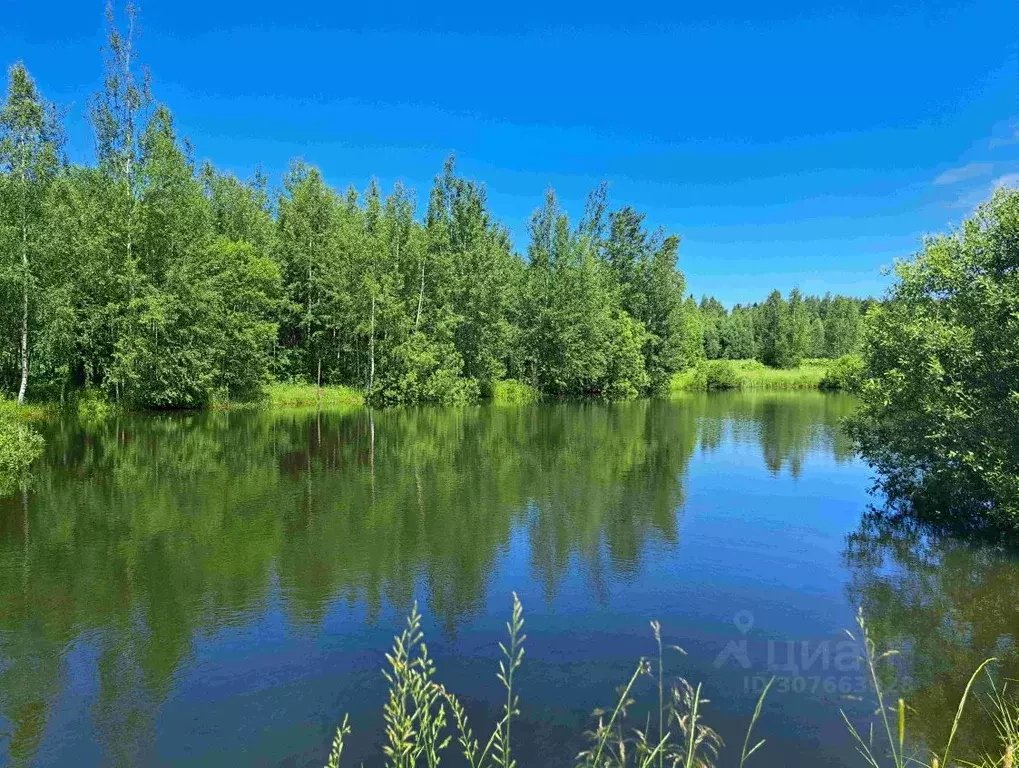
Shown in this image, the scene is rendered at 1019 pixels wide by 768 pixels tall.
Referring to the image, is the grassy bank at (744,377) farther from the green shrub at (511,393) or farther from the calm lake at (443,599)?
the calm lake at (443,599)

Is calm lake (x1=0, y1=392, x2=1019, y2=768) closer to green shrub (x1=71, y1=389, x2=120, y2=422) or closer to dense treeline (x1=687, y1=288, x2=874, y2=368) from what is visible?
green shrub (x1=71, y1=389, x2=120, y2=422)

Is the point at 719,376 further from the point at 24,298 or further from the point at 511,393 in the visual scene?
the point at 24,298

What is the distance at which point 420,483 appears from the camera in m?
17.5

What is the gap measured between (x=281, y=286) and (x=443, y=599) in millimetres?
37139

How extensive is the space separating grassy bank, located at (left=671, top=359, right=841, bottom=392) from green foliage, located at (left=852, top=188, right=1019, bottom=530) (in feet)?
164

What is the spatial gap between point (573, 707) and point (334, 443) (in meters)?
19.2

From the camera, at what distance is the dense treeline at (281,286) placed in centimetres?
2823

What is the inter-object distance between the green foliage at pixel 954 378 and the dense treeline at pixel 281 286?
30.2 meters

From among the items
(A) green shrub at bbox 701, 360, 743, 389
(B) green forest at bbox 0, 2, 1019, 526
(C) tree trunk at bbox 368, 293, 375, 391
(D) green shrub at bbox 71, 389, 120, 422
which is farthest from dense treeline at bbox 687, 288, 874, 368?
(D) green shrub at bbox 71, 389, 120, 422

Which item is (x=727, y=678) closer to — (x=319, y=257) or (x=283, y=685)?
(x=283, y=685)

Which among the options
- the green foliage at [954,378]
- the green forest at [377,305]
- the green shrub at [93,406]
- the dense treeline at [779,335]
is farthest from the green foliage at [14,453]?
the dense treeline at [779,335]

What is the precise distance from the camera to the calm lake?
21.1 feet

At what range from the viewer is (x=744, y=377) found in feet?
239

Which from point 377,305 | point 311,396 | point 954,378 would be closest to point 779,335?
point 377,305
